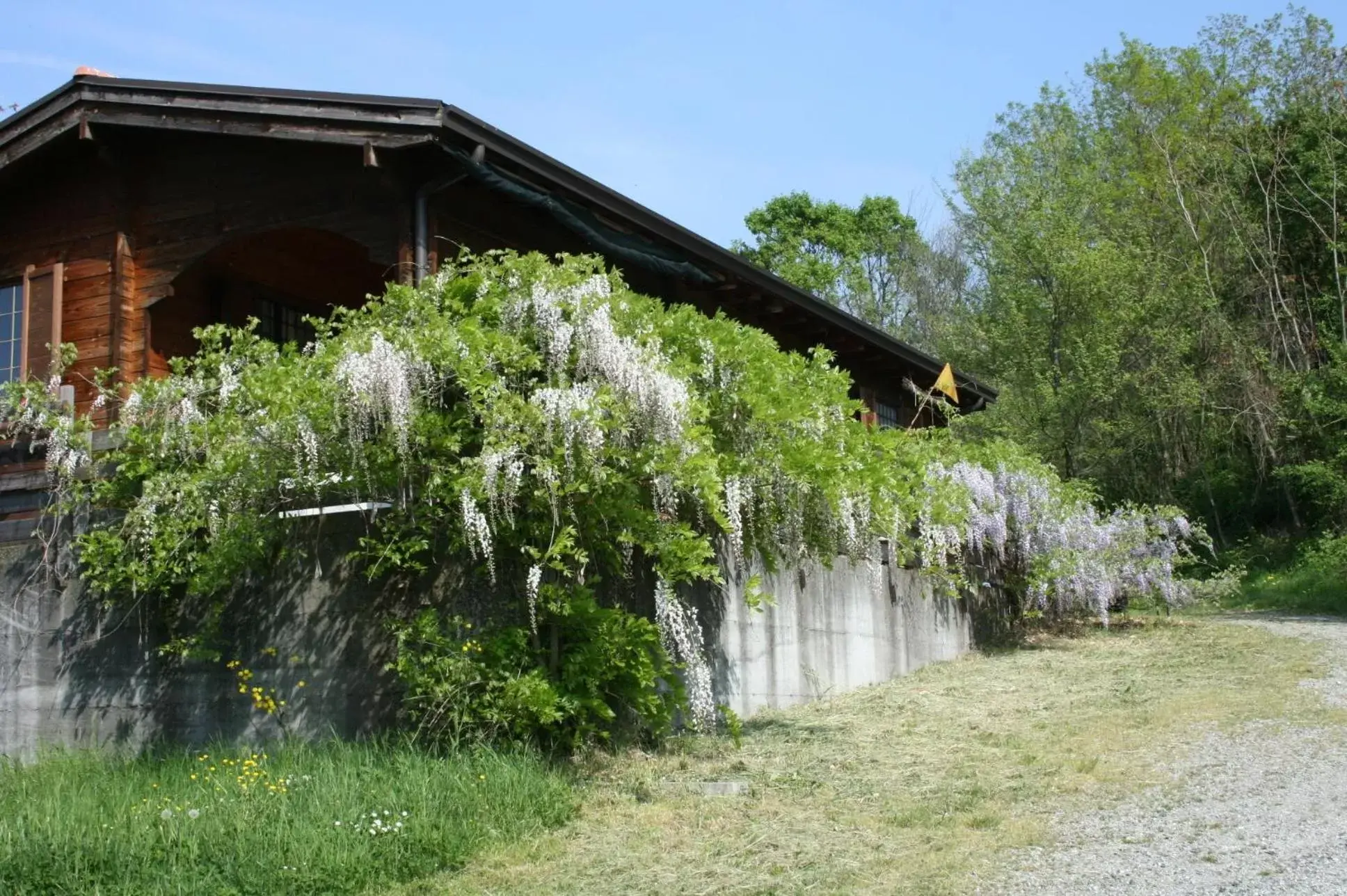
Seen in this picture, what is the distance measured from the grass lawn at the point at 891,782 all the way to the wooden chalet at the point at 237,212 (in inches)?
185

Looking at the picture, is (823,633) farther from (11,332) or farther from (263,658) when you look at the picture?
(11,332)

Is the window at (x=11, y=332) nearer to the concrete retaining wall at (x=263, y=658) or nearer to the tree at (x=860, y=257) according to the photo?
the concrete retaining wall at (x=263, y=658)

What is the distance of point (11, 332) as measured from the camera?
42.2 feet

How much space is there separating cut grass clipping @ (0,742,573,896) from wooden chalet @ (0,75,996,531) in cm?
428

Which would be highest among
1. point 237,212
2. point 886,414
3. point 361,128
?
point 361,128

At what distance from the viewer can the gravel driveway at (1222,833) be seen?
6.16 metres

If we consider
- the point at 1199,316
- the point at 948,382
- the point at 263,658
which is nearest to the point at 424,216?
the point at 263,658

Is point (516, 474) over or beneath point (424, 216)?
beneath

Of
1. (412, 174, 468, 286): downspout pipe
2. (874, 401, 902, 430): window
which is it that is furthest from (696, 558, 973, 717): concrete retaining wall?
(874, 401, 902, 430): window

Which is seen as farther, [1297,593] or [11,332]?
[1297,593]

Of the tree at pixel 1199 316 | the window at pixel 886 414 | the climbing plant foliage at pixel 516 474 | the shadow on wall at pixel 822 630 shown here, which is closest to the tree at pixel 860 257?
the tree at pixel 1199 316

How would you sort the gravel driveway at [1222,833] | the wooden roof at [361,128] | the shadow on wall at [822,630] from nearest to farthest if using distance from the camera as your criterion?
the gravel driveway at [1222,833], the shadow on wall at [822,630], the wooden roof at [361,128]

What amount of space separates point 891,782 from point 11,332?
Result: 30.8ft

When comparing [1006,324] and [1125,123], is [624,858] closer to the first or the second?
[1006,324]
